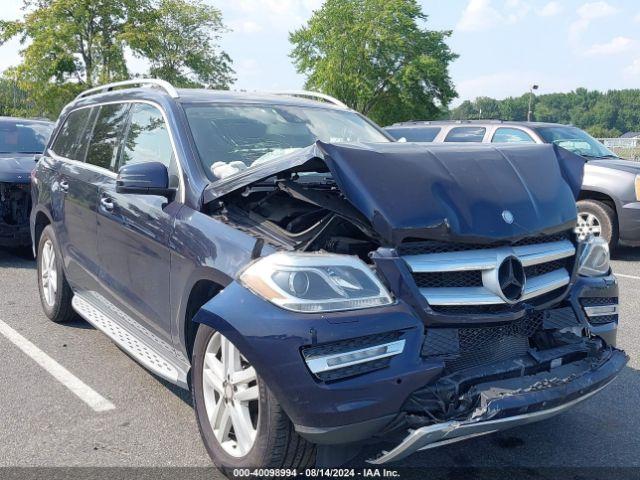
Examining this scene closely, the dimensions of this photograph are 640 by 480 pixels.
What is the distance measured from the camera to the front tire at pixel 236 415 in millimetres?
2721

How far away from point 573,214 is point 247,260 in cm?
168

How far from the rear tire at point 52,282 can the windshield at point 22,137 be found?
420 cm

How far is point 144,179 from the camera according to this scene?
3.58 meters

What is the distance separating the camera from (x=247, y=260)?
293 cm

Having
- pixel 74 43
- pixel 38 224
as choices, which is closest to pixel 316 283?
pixel 38 224

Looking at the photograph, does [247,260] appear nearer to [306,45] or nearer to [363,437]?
[363,437]

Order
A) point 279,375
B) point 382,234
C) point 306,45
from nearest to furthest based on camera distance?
1. point 279,375
2. point 382,234
3. point 306,45

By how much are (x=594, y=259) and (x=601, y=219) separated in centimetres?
633

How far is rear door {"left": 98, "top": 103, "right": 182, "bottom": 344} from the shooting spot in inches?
146

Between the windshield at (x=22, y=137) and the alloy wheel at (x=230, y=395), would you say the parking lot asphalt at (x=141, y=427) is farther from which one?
the windshield at (x=22, y=137)

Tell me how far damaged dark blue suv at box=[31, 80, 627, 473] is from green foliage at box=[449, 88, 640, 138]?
9046 cm

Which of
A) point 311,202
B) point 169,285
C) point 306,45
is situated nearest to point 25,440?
point 169,285

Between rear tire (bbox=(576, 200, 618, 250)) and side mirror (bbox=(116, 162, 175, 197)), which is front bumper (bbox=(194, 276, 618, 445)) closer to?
side mirror (bbox=(116, 162, 175, 197))

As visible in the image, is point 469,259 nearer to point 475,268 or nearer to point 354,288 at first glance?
point 475,268
